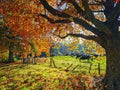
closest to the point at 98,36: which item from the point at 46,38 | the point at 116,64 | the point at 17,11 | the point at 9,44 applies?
the point at 116,64

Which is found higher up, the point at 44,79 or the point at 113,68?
the point at 113,68

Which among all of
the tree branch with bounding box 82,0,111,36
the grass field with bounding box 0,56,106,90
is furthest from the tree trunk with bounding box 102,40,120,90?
the grass field with bounding box 0,56,106,90

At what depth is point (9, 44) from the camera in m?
60.7

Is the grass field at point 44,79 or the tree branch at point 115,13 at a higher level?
the tree branch at point 115,13

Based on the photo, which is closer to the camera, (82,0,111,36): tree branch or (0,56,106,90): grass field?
(82,0,111,36): tree branch

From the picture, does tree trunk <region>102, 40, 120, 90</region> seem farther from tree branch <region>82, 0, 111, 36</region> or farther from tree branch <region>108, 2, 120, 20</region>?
tree branch <region>108, 2, 120, 20</region>

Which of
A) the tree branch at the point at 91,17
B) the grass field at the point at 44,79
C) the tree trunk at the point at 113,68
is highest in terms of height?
the tree branch at the point at 91,17

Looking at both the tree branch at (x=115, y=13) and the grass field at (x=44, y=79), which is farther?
the grass field at (x=44, y=79)

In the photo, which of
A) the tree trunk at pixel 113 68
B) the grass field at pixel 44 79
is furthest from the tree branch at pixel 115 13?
the grass field at pixel 44 79

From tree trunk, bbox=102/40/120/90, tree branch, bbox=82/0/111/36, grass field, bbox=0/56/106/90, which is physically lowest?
grass field, bbox=0/56/106/90

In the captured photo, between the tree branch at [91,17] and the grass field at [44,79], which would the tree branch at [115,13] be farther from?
the grass field at [44,79]

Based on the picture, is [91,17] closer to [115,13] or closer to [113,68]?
[115,13]

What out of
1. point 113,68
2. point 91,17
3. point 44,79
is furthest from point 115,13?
point 44,79

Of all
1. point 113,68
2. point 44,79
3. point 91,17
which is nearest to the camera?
point 91,17
